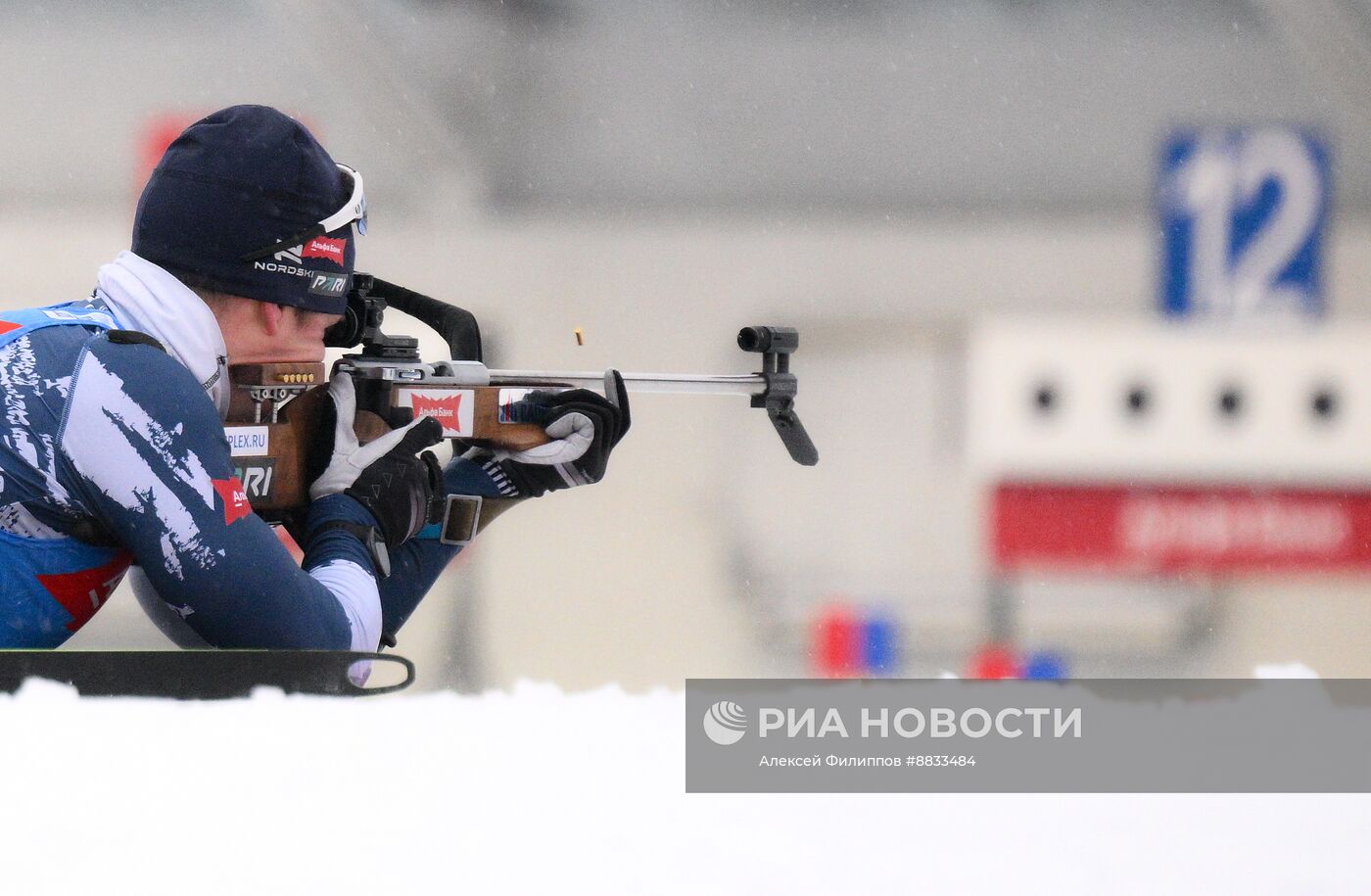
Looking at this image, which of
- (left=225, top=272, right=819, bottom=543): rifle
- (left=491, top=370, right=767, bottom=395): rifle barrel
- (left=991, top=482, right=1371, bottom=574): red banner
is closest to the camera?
(left=225, top=272, right=819, bottom=543): rifle

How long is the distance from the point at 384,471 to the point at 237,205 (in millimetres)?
314

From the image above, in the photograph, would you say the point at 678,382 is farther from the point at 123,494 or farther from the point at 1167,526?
the point at 1167,526

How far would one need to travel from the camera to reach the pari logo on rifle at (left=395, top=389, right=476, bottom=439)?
155 cm

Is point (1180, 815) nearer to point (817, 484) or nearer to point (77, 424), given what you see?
point (77, 424)

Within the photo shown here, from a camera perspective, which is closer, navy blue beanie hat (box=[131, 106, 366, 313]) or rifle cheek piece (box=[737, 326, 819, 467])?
navy blue beanie hat (box=[131, 106, 366, 313])

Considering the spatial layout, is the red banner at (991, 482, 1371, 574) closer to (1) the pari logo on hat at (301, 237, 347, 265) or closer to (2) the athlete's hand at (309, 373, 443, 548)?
(2) the athlete's hand at (309, 373, 443, 548)

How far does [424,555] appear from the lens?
167cm

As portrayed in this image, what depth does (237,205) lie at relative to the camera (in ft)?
4.27

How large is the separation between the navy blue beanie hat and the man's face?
0.04 meters

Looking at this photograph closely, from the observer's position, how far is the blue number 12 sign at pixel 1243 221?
4.10 m

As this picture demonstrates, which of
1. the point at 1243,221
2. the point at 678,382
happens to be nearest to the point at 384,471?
the point at 678,382
